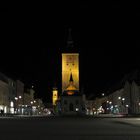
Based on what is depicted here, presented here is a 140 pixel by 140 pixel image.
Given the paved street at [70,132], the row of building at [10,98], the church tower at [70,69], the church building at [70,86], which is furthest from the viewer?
the church tower at [70,69]

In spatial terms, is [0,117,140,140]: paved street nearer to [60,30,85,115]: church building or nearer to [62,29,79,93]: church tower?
[60,30,85,115]: church building

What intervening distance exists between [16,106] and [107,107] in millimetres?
40019

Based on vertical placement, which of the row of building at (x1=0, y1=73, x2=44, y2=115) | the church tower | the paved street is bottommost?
the paved street

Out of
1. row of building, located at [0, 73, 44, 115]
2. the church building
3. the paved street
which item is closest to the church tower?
the church building

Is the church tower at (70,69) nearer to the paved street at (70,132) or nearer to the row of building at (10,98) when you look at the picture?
the row of building at (10,98)

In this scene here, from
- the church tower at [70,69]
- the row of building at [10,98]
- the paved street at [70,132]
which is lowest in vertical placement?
the paved street at [70,132]

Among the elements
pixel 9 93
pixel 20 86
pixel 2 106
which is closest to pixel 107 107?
pixel 20 86

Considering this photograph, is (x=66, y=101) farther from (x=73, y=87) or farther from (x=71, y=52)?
(x=71, y=52)

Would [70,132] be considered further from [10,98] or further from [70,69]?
[70,69]

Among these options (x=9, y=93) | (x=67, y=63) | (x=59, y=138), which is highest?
(x=67, y=63)

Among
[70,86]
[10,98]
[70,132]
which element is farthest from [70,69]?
[70,132]

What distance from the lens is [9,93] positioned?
126m

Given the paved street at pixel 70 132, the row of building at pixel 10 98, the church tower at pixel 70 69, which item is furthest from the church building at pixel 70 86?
the paved street at pixel 70 132

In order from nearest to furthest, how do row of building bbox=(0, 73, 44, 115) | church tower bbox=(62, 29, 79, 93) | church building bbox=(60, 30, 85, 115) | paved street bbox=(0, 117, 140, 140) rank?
paved street bbox=(0, 117, 140, 140)
row of building bbox=(0, 73, 44, 115)
church building bbox=(60, 30, 85, 115)
church tower bbox=(62, 29, 79, 93)
